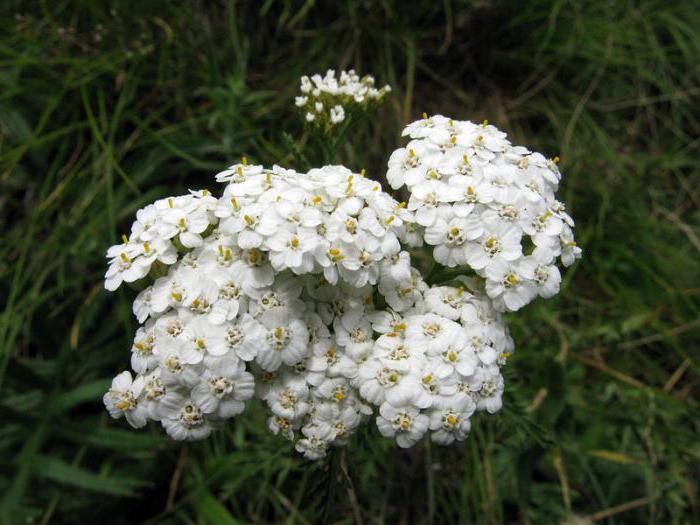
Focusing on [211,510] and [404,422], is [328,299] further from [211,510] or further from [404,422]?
[211,510]

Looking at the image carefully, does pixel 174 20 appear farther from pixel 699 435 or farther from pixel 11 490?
pixel 699 435

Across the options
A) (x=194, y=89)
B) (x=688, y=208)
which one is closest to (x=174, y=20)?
(x=194, y=89)

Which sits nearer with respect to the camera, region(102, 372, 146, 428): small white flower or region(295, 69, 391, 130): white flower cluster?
region(102, 372, 146, 428): small white flower

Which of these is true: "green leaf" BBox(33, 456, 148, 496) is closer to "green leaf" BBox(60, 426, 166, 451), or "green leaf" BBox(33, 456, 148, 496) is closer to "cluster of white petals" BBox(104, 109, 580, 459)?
"green leaf" BBox(60, 426, 166, 451)

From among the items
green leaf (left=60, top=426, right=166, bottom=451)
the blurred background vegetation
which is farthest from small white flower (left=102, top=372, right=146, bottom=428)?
green leaf (left=60, top=426, right=166, bottom=451)

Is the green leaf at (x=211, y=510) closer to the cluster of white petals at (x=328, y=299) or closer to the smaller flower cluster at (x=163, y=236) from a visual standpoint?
the cluster of white petals at (x=328, y=299)

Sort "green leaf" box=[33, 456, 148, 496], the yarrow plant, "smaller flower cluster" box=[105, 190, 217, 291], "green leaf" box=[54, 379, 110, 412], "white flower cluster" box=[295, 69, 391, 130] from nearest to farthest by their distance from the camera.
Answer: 1. the yarrow plant
2. "smaller flower cluster" box=[105, 190, 217, 291]
3. "white flower cluster" box=[295, 69, 391, 130]
4. "green leaf" box=[33, 456, 148, 496]
5. "green leaf" box=[54, 379, 110, 412]
